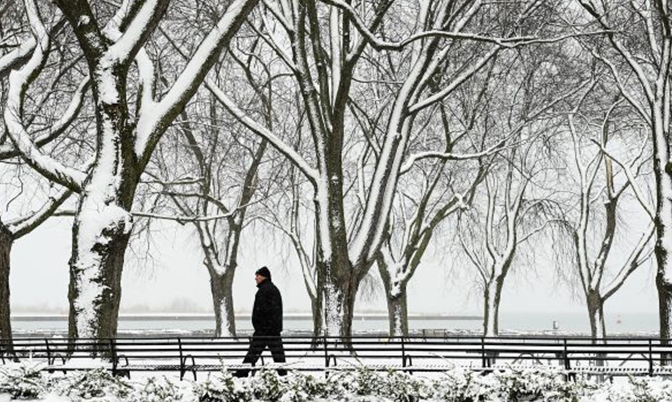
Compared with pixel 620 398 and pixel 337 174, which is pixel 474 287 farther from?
pixel 620 398

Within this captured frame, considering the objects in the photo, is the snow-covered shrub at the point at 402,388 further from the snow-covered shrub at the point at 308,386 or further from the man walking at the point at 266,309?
the man walking at the point at 266,309

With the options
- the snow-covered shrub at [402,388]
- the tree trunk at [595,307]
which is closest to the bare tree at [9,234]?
the snow-covered shrub at [402,388]

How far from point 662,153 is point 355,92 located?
1245cm

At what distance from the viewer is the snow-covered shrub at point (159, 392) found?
12203mm

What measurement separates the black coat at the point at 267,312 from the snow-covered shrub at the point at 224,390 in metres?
2.06

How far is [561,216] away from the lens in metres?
31.0

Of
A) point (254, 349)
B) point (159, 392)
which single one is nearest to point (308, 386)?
point (254, 349)

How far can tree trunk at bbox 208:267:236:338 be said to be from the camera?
28.0m

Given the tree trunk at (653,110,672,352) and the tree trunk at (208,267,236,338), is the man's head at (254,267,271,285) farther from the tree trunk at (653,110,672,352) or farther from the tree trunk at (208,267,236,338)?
the tree trunk at (208,267,236,338)

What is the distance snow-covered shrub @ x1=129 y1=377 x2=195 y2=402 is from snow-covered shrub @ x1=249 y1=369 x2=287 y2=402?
0.81 meters

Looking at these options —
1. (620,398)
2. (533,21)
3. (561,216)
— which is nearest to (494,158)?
(561,216)

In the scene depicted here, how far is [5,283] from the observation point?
736 inches

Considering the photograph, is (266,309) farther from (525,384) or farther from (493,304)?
(493,304)

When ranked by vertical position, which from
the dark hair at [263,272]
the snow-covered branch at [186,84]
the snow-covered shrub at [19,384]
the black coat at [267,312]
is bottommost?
the snow-covered shrub at [19,384]
